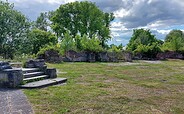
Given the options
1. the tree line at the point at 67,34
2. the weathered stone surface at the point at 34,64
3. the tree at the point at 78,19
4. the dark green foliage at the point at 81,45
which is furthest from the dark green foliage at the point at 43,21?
the weathered stone surface at the point at 34,64

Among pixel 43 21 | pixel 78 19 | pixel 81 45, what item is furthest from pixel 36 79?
pixel 43 21

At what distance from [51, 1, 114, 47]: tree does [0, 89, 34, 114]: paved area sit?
33720mm

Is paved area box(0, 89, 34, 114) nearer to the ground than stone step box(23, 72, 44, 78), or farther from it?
nearer to the ground

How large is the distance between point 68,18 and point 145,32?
847 inches

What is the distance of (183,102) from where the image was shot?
19.6ft

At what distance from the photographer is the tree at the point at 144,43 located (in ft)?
97.0

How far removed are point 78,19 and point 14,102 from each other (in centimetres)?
3563

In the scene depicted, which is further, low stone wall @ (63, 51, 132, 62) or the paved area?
low stone wall @ (63, 51, 132, 62)

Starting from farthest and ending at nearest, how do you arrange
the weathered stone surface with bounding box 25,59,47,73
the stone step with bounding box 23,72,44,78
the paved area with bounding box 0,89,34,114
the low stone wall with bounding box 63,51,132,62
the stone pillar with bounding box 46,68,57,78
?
the low stone wall with bounding box 63,51,132,62, the weathered stone surface with bounding box 25,59,47,73, the stone pillar with bounding box 46,68,57,78, the stone step with bounding box 23,72,44,78, the paved area with bounding box 0,89,34,114

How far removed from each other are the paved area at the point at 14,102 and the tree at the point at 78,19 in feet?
111

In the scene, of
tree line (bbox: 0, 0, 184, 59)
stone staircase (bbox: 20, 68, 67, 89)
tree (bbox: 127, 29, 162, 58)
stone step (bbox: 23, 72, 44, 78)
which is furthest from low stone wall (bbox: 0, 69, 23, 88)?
tree (bbox: 127, 29, 162, 58)

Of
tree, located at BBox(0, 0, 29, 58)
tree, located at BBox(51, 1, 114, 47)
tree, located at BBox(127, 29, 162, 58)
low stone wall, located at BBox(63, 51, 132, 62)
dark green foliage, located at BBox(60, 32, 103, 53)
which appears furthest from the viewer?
tree, located at BBox(51, 1, 114, 47)

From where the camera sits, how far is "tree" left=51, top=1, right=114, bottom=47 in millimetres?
40219

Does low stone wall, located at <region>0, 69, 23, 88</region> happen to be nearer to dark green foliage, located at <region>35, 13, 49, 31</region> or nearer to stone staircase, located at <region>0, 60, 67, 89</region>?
stone staircase, located at <region>0, 60, 67, 89</region>
